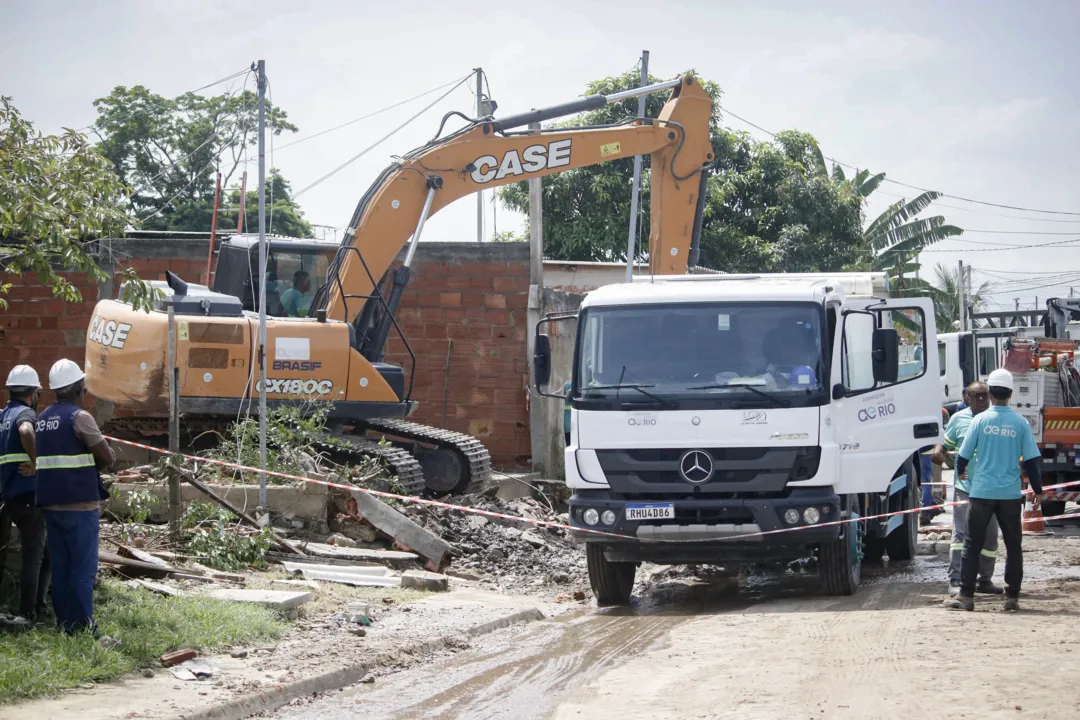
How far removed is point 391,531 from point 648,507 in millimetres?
3495

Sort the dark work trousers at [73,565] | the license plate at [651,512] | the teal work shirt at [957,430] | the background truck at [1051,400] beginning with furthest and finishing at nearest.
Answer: the background truck at [1051,400] < the teal work shirt at [957,430] < the license plate at [651,512] < the dark work trousers at [73,565]

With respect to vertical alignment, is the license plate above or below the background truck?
below

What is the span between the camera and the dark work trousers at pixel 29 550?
8.27 metres

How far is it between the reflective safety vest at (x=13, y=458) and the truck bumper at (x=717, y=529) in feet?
14.8

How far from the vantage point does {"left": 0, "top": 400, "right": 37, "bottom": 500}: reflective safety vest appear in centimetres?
835

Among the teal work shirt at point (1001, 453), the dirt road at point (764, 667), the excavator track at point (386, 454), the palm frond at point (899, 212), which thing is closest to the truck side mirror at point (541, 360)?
the dirt road at point (764, 667)

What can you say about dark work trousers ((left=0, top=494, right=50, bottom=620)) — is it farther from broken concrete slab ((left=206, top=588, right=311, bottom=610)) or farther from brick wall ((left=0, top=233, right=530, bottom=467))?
brick wall ((left=0, top=233, right=530, bottom=467))

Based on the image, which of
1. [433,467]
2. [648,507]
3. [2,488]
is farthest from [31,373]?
[433,467]

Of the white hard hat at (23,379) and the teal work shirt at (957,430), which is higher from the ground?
the white hard hat at (23,379)

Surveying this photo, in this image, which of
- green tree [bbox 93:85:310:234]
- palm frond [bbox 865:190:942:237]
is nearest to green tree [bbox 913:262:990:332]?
palm frond [bbox 865:190:942:237]

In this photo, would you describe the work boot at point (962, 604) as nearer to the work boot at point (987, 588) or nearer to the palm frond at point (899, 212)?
the work boot at point (987, 588)

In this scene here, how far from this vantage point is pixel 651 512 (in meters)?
10.5

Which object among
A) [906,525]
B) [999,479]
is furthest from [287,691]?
[906,525]

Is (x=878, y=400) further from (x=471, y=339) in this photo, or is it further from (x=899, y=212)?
(x=899, y=212)
